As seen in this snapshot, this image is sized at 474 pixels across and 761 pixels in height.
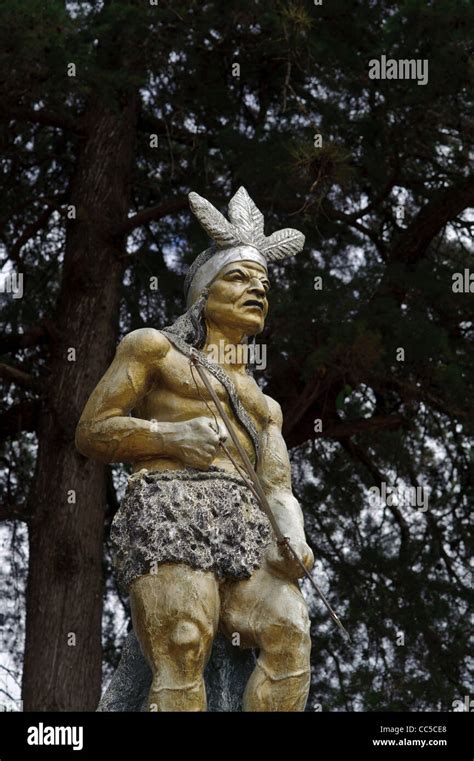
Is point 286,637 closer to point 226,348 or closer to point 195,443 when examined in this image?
point 195,443

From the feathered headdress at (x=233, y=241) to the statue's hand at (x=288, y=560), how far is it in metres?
1.22

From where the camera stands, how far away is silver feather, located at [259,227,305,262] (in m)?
6.44

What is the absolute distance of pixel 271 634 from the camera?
5570mm

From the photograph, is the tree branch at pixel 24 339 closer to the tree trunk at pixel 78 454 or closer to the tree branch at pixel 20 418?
the tree trunk at pixel 78 454

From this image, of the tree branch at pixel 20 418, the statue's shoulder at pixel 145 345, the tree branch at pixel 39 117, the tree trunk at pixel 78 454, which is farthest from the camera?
the tree branch at pixel 20 418

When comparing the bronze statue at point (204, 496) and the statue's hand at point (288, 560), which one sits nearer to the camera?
the bronze statue at point (204, 496)

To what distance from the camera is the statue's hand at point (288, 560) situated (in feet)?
18.7

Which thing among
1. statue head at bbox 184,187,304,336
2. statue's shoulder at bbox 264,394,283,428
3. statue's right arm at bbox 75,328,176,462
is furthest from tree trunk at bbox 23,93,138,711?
statue's right arm at bbox 75,328,176,462

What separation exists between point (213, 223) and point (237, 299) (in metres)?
0.38

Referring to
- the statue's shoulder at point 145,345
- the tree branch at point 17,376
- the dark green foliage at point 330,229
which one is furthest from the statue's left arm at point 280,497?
the tree branch at point 17,376

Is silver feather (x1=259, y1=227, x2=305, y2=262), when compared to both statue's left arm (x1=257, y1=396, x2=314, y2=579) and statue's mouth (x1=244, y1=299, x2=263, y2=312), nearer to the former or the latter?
statue's mouth (x1=244, y1=299, x2=263, y2=312)

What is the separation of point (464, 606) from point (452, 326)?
2244 mm

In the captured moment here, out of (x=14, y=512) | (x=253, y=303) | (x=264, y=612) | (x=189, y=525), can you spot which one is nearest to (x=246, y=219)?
(x=253, y=303)

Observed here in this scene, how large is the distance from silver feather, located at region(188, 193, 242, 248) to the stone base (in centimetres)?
169
